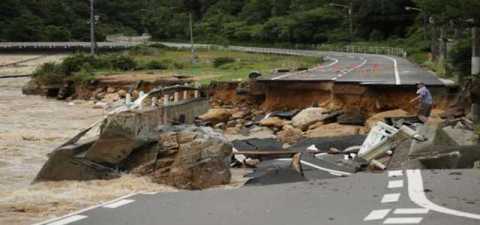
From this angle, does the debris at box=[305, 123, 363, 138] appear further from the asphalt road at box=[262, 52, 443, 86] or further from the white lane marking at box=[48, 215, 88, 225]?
the white lane marking at box=[48, 215, 88, 225]

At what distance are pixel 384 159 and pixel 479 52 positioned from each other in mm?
12591

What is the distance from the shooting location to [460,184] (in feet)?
37.8

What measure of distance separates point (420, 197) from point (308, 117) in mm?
18806

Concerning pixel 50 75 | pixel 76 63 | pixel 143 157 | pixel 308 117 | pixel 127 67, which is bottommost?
pixel 127 67

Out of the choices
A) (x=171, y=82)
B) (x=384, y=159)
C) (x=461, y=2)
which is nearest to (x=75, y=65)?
(x=171, y=82)

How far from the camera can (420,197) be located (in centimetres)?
1056

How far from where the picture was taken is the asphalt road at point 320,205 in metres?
9.62

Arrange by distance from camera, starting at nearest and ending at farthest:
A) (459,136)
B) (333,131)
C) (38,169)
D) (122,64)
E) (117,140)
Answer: (117,140) → (459,136) → (38,169) → (333,131) → (122,64)

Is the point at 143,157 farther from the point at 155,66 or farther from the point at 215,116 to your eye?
the point at 155,66

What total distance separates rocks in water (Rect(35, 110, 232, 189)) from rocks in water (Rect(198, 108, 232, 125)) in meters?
13.7

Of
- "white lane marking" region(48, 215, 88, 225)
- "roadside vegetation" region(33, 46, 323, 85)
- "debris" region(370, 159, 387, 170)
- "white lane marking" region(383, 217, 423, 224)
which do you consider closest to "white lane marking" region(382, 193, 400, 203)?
"white lane marking" region(383, 217, 423, 224)

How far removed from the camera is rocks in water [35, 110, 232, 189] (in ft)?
53.4

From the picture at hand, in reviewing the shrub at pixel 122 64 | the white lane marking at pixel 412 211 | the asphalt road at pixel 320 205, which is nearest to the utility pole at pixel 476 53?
the asphalt road at pixel 320 205

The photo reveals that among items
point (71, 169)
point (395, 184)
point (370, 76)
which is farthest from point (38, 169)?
point (370, 76)
